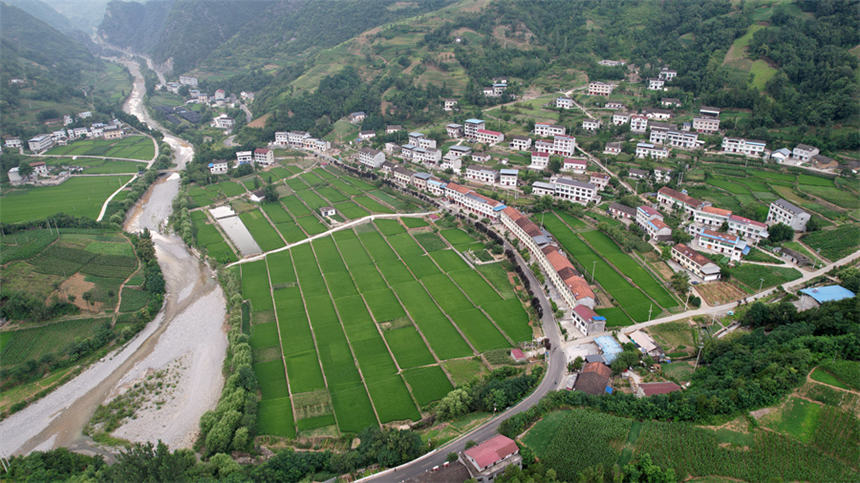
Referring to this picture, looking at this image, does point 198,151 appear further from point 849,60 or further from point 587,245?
point 849,60

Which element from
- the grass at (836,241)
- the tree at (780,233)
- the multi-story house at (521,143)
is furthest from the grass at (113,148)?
the grass at (836,241)

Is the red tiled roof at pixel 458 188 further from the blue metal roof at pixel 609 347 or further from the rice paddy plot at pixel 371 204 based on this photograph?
the blue metal roof at pixel 609 347

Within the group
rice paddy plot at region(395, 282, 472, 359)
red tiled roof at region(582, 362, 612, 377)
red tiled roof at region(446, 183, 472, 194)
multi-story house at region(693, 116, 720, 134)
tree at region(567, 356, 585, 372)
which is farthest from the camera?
multi-story house at region(693, 116, 720, 134)

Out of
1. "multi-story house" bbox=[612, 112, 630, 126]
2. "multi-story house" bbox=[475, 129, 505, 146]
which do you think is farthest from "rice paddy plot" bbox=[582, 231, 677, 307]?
"multi-story house" bbox=[612, 112, 630, 126]

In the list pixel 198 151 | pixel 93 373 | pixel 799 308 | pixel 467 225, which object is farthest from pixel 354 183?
pixel 799 308

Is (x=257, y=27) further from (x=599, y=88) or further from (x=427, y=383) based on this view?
(x=427, y=383)

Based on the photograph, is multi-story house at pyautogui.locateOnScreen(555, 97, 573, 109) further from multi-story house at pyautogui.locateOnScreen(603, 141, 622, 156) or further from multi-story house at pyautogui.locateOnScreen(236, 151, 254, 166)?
multi-story house at pyautogui.locateOnScreen(236, 151, 254, 166)

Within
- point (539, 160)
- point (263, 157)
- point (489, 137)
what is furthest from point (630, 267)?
point (263, 157)
